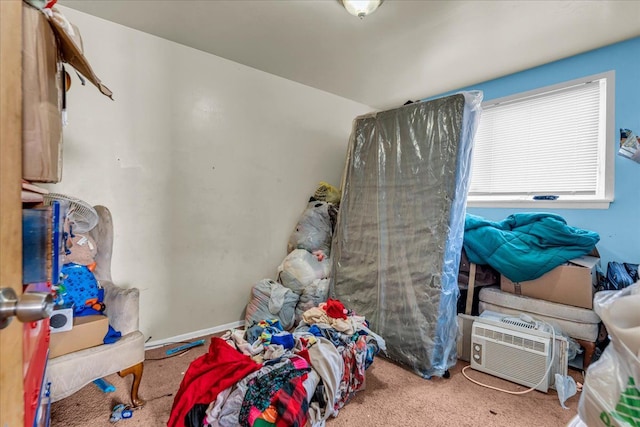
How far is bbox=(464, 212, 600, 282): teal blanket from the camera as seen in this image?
81.5 inches

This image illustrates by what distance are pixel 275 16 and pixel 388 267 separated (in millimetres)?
1964

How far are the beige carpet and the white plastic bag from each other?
673 mm

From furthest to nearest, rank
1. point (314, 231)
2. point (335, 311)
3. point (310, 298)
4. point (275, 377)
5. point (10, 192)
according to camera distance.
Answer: point (314, 231) → point (310, 298) → point (335, 311) → point (275, 377) → point (10, 192)

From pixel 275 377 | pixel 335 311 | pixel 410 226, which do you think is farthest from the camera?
pixel 410 226

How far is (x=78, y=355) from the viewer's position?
1.39 meters

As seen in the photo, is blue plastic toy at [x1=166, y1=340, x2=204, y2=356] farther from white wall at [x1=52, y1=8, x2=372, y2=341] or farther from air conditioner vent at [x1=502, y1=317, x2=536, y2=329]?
air conditioner vent at [x1=502, y1=317, x2=536, y2=329]

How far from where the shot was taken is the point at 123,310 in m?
1.59

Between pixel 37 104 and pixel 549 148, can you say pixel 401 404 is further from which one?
pixel 549 148

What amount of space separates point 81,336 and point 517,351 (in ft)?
7.99

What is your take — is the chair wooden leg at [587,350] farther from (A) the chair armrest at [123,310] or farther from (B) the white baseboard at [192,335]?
(A) the chair armrest at [123,310]

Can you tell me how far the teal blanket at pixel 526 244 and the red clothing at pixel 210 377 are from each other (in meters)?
1.84


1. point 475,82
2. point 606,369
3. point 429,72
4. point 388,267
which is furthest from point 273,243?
point 475,82

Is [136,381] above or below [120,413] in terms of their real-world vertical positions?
above

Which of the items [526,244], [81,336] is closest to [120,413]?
[81,336]
